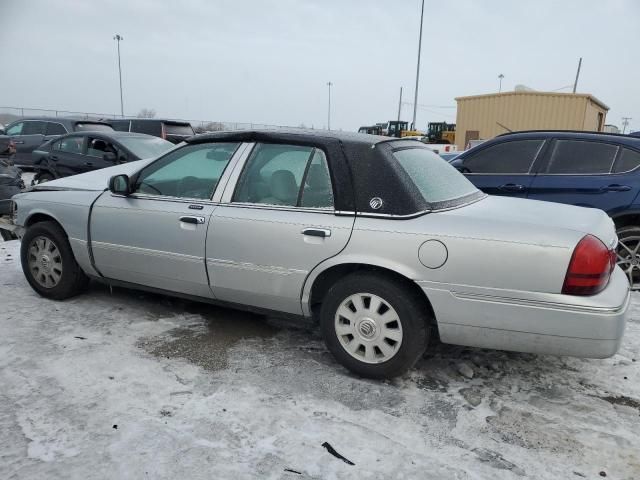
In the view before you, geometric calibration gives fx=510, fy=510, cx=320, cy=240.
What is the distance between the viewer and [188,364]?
11.2ft

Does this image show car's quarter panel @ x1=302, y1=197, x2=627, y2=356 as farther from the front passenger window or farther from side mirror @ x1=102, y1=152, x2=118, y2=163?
side mirror @ x1=102, y1=152, x2=118, y2=163

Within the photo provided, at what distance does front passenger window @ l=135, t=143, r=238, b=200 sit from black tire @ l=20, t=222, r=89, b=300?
3.06ft

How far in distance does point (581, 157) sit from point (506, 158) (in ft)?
2.58

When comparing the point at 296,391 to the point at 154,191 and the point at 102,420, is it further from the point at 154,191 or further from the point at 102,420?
the point at 154,191

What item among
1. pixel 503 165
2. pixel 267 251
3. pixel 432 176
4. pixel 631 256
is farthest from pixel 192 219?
pixel 631 256

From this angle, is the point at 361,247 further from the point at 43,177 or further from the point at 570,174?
the point at 43,177

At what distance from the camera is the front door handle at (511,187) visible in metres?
5.70

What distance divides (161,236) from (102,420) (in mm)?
1465

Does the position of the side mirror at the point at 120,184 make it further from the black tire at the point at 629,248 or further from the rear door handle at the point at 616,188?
the black tire at the point at 629,248

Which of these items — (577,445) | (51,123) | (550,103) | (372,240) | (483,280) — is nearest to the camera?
(577,445)

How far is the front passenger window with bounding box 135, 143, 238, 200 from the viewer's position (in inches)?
148

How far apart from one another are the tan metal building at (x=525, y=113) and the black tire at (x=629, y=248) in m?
15.1

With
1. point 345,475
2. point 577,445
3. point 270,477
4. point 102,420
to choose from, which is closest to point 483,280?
point 577,445

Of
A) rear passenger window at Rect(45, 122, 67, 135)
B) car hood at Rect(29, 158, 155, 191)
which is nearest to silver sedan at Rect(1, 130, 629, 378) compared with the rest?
car hood at Rect(29, 158, 155, 191)
